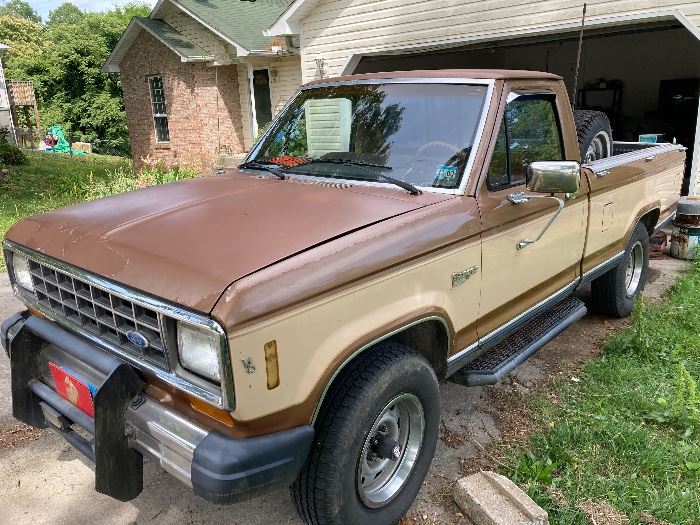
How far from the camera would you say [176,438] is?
2104mm

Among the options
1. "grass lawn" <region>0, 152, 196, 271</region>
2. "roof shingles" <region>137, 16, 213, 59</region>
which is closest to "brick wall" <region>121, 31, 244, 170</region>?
"roof shingles" <region>137, 16, 213, 59</region>

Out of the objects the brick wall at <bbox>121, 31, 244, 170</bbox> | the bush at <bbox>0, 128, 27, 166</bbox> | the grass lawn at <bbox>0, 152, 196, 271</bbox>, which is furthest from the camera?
the bush at <bbox>0, 128, 27, 166</bbox>

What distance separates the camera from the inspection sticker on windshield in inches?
117

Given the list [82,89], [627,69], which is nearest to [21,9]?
[82,89]

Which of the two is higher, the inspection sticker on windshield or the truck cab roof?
the truck cab roof

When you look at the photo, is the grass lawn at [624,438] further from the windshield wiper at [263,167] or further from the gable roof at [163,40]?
the gable roof at [163,40]

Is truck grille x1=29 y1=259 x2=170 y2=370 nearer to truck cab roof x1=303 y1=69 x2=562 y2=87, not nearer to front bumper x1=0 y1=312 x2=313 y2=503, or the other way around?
front bumper x1=0 y1=312 x2=313 y2=503

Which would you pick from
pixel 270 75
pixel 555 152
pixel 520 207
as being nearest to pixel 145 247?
pixel 520 207

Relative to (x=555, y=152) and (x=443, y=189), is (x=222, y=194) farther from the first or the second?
(x=555, y=152)

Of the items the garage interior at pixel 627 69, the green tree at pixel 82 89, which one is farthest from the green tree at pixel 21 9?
the garage interior at pixel 627 69

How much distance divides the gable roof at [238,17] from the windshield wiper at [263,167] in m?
11.2

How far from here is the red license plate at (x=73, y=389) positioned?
240cm

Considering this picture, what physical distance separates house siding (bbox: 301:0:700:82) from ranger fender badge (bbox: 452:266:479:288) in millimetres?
6100

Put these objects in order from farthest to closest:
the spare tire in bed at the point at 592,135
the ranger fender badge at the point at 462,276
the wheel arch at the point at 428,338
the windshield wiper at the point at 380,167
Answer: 1. the spare tire in bed at the point at 592,135
2. the windshield wiper at the point at 380,167
3. the ranger fender badge at the point at 462,276
4. the wheel arch at the point at 428,338
